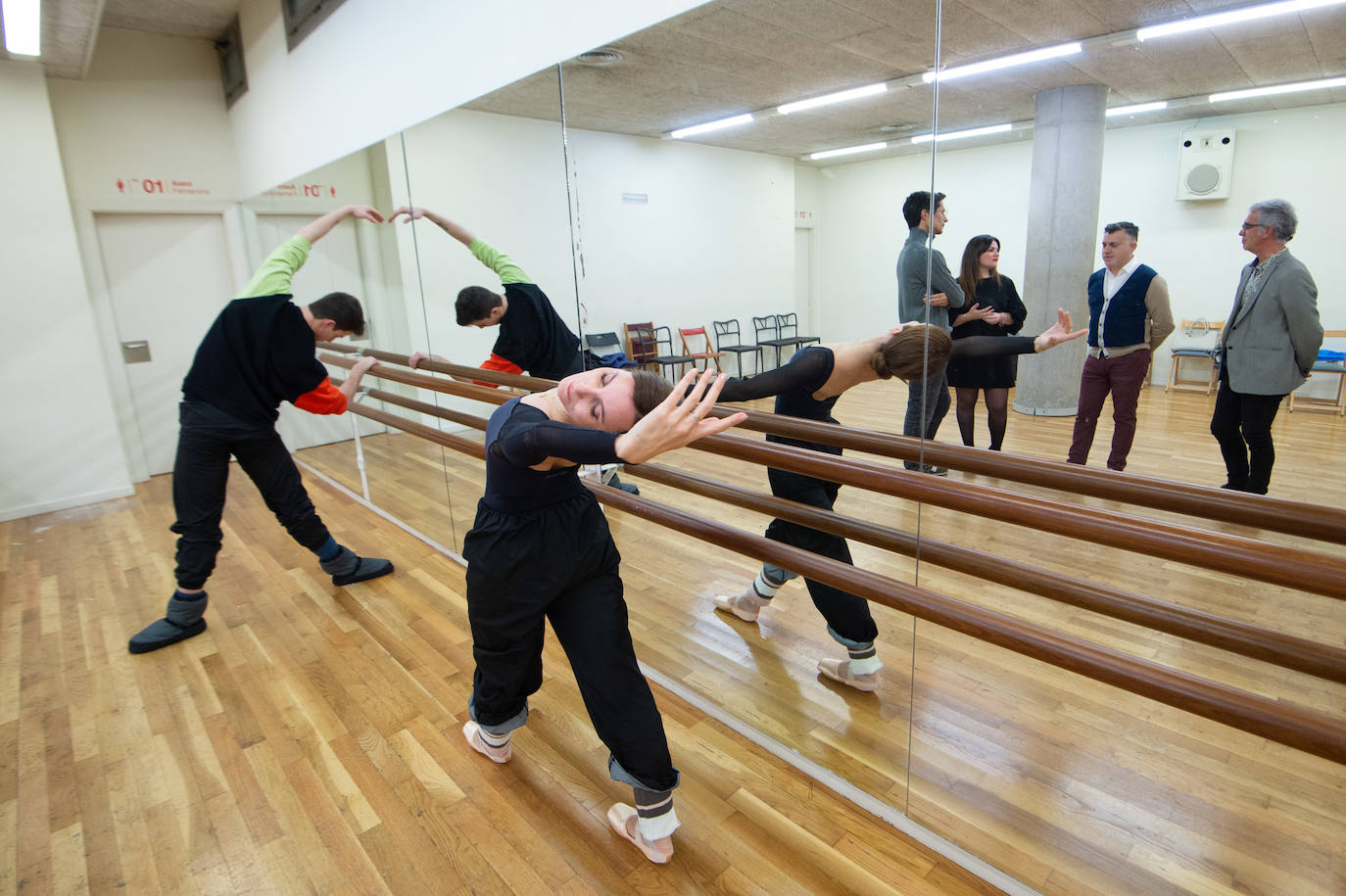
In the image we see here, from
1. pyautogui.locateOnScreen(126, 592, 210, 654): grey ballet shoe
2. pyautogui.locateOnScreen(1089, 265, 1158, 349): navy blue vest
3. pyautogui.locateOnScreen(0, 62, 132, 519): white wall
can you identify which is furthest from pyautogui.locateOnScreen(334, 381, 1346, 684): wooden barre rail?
pyautogui.locateOnScreen(0, 62, 132, 519): white wall

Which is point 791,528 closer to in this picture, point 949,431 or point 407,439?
point 949,431

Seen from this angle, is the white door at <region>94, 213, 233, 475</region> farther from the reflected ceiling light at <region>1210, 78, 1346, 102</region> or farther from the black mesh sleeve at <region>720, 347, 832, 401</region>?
the reflected ceiling light at <region>1210, 78, 1346, 102</region>

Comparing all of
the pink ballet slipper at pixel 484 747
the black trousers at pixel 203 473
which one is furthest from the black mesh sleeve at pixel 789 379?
the black trousers at pixel 203 473

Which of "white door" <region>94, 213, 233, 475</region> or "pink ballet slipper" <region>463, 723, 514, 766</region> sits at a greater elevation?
"white door" <region>94, 213, 233, 475</region>

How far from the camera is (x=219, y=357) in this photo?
3086mm

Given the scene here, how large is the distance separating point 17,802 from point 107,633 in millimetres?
1265

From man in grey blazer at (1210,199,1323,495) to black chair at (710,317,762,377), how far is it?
3.82 ft

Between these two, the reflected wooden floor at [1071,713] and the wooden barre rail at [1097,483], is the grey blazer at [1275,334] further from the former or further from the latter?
the wooden barre rail at [1097,483]

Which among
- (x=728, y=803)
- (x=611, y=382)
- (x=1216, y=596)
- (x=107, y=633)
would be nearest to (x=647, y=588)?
(x=728, y=803)

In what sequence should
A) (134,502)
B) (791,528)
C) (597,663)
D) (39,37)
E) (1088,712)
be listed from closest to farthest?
1. (597,663)
2. (1088,712)
3. (791,528)
4. (39,37)
5. (134,502)

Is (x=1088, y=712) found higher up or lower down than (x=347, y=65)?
lower down

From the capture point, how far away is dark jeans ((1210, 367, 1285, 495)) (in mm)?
1326

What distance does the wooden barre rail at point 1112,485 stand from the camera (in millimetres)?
1218

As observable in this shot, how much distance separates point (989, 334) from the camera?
5.38 feet
